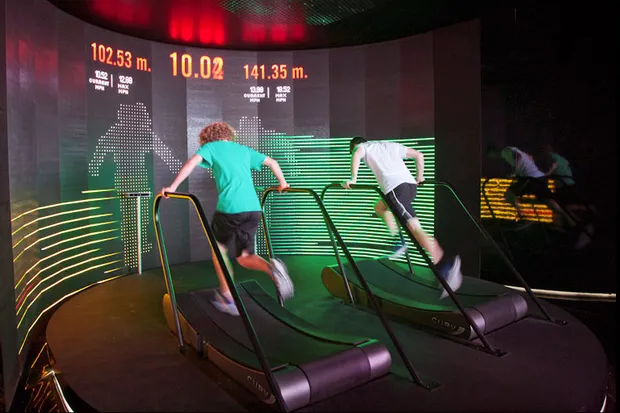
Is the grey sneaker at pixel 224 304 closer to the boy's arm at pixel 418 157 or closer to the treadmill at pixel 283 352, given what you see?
the treadmill at pixel 283 352

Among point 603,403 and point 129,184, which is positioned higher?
point 129,184

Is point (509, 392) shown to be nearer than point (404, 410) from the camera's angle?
No

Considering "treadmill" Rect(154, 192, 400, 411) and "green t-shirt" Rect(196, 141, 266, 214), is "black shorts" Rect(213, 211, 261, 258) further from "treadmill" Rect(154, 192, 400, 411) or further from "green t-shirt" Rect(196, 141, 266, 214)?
"treadmill" Rect(154, 192, 400, 411)

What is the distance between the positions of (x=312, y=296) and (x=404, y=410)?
8.56 feet

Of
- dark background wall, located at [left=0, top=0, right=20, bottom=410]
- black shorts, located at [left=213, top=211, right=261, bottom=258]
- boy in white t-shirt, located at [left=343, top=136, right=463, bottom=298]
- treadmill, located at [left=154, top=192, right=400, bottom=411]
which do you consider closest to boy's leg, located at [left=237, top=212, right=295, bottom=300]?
black shorts, located at [left=213, top=211, right=261, bottom=258]

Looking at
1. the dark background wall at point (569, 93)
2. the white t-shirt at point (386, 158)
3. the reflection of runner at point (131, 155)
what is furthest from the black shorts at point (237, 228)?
the dark background wall at point (569, 93)

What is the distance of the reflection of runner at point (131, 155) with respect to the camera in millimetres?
6211

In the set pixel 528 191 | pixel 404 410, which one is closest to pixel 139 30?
pixel 528 191

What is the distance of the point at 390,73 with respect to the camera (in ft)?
22.3

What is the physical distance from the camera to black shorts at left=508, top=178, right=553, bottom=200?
5.30 meters

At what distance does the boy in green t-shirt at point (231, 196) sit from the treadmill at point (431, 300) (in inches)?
43.4

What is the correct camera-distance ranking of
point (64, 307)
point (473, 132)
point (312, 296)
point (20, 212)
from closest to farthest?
point (20, 212), point (64, 307), point (312, 296), point (473, 132)

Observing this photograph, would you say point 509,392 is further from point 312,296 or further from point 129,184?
point 129,184

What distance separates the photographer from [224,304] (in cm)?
393
